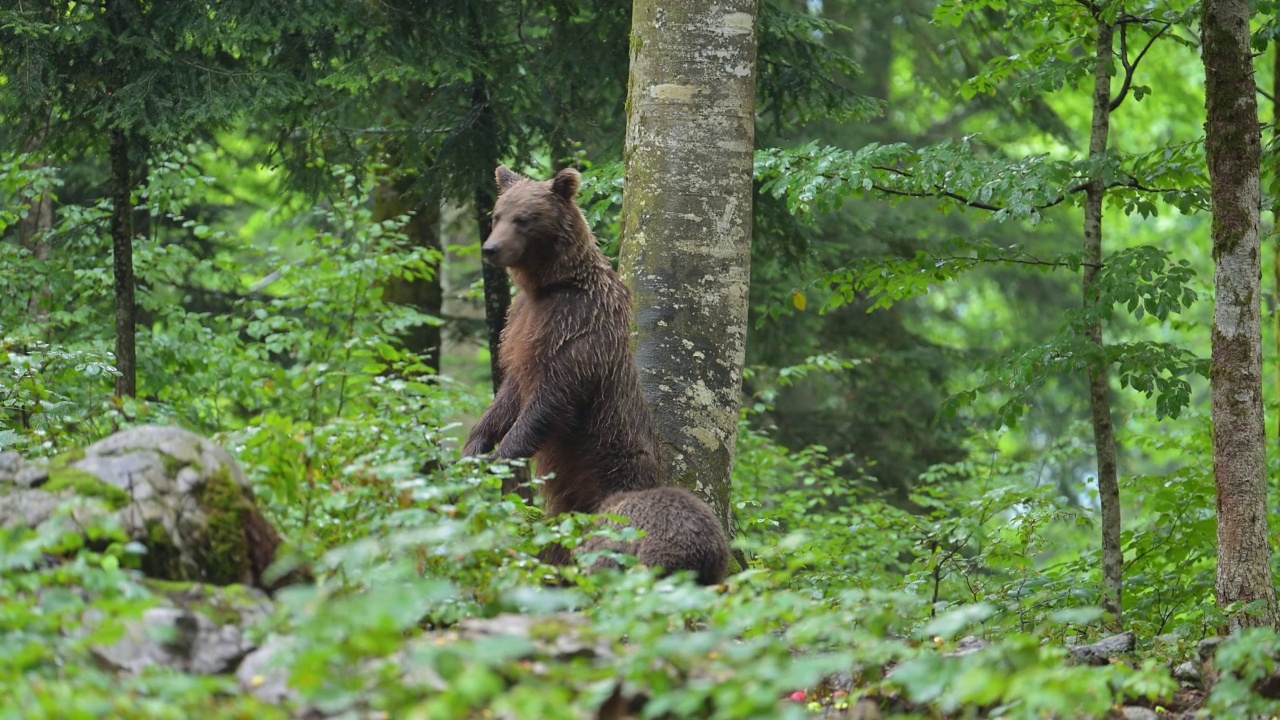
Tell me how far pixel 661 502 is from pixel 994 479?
7.25m

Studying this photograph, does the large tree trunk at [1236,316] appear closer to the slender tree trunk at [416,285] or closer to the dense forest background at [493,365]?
the dense forest background at [493,365]

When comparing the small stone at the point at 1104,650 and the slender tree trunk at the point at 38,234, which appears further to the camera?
the slender tree trunk at the point at 38,234

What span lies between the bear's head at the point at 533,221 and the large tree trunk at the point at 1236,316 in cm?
309

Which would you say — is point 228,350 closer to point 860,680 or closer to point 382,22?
point 382,22

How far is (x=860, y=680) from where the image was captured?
4.13 meters

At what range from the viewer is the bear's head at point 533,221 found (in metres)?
6.22

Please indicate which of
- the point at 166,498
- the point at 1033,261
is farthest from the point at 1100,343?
the point at 166,498

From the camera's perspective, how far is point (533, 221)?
627cm

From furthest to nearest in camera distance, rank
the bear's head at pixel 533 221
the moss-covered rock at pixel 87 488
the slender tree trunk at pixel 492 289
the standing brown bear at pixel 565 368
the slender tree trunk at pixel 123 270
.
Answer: the slender tree trunk at pixel 492 289, the slender tree trunk at pixel 123 270, the bear's head at pixel 533 221, the standing brown bear at pixel 565 368, the moss-covered rock at pixel 87 488

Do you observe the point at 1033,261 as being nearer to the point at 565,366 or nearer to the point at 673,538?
the point at 565,366

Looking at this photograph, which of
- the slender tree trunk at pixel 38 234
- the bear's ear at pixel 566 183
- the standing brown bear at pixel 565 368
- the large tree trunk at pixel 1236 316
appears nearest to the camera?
the large tree trunk at pixel 1236 316

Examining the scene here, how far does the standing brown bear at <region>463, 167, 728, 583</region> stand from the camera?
238 inches

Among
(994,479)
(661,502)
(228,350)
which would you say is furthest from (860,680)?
(994,479)

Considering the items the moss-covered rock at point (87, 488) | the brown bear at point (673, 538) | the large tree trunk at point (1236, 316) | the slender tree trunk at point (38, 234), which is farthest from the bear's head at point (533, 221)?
the slender tree trunk at point (38, 234)
